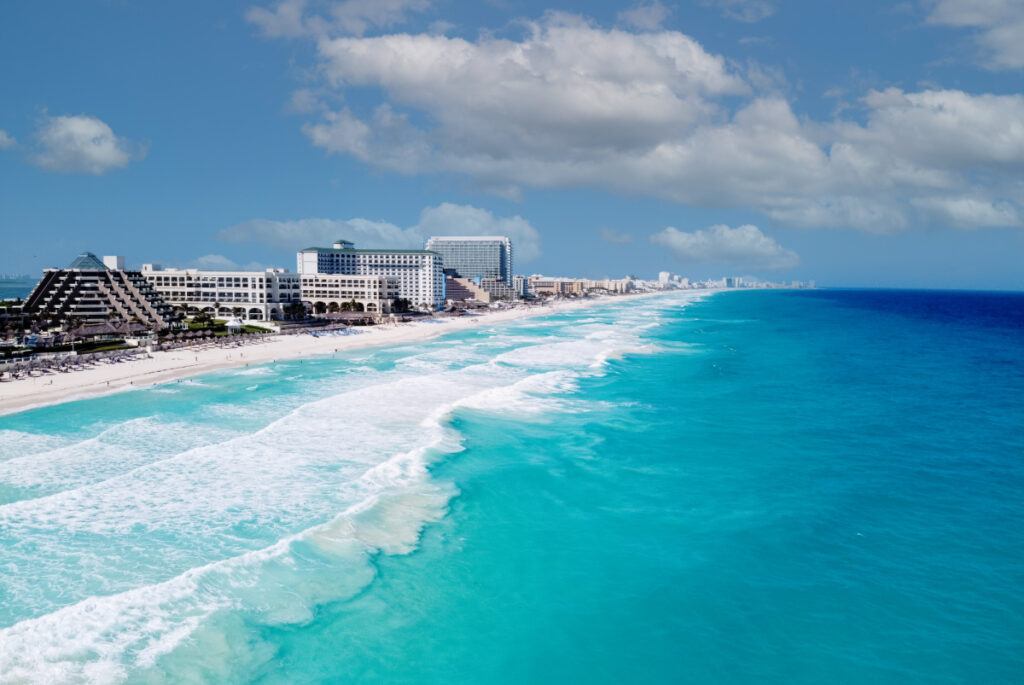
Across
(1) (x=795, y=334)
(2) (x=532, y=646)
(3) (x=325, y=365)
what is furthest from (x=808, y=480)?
(1) (x=795, y=334)

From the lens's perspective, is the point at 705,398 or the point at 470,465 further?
the point at 705,398

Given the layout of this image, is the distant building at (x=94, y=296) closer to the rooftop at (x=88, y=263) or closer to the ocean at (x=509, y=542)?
the rooftop at (x=88, y=263)

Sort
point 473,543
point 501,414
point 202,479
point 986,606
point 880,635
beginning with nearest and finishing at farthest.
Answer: point 880,635 → point 986,606 → point 473,543 → point 202,479 → point 501,414

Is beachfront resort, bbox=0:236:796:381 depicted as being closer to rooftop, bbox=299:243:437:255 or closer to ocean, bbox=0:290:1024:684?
rooftop, bbox=299:243:437:255

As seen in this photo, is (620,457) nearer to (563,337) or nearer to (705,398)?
(705,398)

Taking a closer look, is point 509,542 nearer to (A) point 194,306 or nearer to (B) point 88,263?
(B) point 88,263

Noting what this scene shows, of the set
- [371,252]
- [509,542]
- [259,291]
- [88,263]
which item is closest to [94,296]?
[88,263]

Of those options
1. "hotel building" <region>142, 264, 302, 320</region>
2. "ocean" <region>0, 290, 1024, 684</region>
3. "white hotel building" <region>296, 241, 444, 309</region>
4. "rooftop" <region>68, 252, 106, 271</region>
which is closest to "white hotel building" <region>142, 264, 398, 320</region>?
"hotel building" <region>142, 264, 302, 320</region>

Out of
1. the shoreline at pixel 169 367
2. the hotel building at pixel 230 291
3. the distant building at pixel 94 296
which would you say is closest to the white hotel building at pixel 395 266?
the hotel building at pixel 230 291
